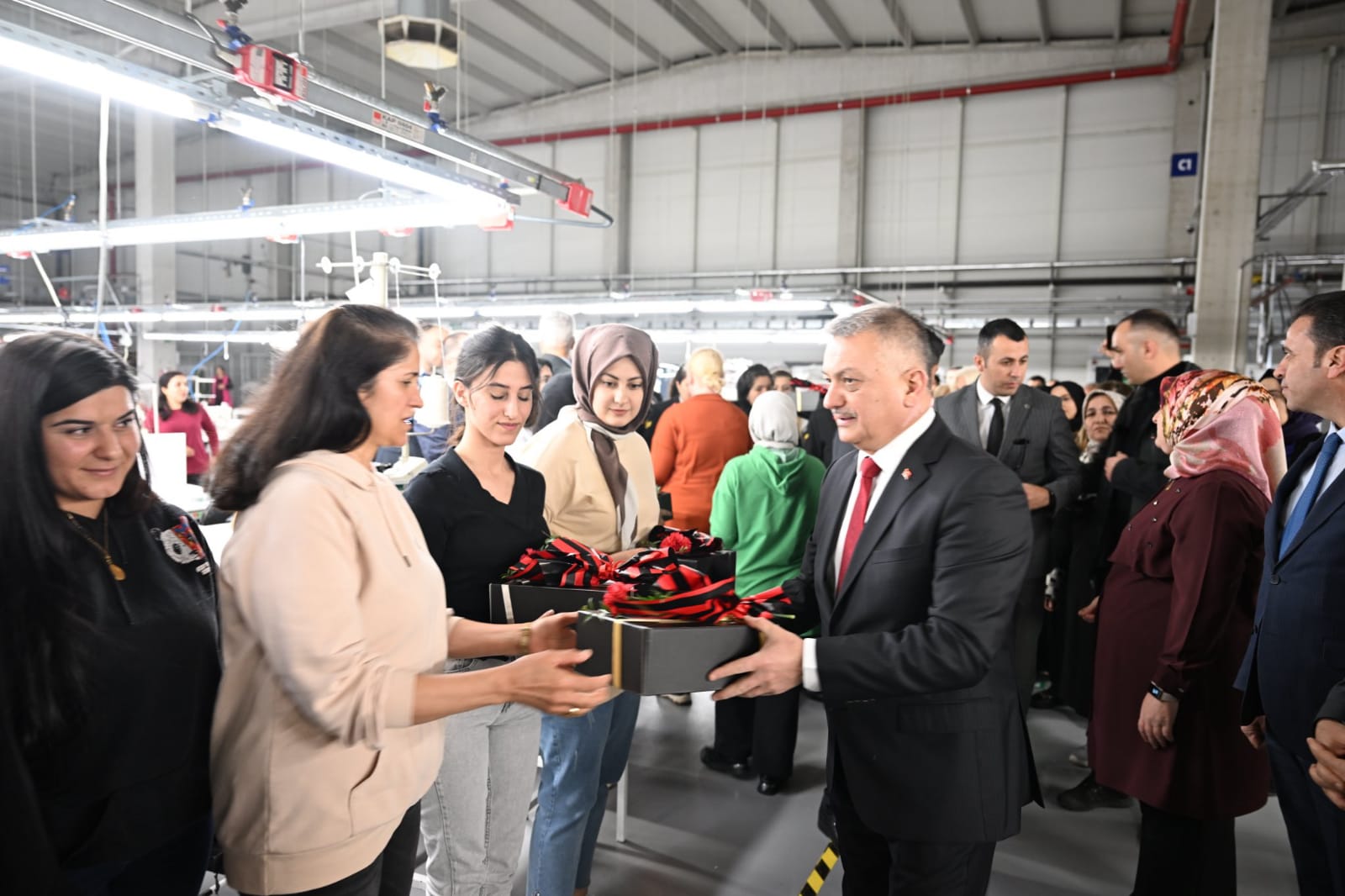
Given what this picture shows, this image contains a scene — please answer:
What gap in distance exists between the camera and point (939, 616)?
1455 mm

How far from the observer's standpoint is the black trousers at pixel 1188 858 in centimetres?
219

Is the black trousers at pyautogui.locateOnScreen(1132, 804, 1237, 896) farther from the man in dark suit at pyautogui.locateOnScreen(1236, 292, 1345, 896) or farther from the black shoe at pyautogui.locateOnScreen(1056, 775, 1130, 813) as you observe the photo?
the black shoe at pyautogui.locateOnScreen(1056, 775, 1130, 813)

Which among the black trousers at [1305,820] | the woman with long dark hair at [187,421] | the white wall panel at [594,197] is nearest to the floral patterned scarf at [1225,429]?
the black trousers at [1305,820]

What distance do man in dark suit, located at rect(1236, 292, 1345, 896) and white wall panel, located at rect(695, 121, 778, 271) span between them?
34.6ft

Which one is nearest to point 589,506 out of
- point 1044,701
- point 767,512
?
point 767,512

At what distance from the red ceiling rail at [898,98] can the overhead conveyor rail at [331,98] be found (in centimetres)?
532

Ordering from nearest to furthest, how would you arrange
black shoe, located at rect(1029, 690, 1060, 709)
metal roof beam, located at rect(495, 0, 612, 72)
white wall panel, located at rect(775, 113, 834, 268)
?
black shoe, located at rect(1029, 690, 1060, 709) → metal roof beam, located at rect(495, 0, 612, 72) → white wall panel, located at rect(775, 113, 834, 268)

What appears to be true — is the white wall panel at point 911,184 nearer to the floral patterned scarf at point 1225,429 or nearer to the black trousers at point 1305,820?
the floral patterned scarf at point 1225,429

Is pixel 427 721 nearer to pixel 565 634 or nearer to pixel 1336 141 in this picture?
pixel 565 634

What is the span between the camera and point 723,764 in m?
3.49

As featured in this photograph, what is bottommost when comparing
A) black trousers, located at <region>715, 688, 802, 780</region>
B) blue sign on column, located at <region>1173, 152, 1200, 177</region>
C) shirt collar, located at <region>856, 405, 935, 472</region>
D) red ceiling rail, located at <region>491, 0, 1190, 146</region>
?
black trousers, located at <region>715, 688, 802, 780</region>

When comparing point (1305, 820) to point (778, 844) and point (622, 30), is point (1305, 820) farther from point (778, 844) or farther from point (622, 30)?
point (622, 30)

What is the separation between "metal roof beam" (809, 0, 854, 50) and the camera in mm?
9656

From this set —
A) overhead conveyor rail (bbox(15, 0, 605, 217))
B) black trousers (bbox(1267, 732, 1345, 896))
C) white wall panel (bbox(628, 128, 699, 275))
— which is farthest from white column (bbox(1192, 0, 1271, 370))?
white wall panel (bbox(628, 128, 699, 275))
